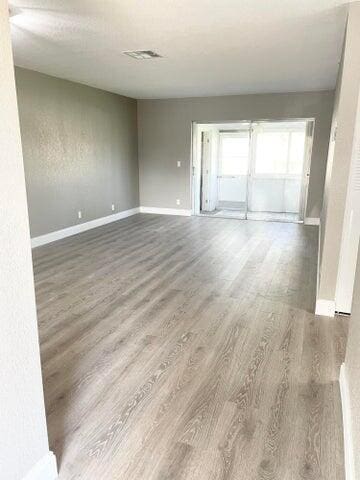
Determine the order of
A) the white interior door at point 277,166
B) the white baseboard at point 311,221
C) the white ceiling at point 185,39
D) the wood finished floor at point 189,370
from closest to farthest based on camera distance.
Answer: the wood finished floor at point 189,370
the white ceiling at point 185,39
the white baseboard at point 311,221
the white interior door at point 277,166

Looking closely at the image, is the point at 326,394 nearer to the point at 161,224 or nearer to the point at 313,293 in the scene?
the point at 313,293

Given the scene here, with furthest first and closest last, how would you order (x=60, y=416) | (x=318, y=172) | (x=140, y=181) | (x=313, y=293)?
→ (x=140, y=181) < (x=318, y=172) < (x=313, y=293) < (x=60, y=416)

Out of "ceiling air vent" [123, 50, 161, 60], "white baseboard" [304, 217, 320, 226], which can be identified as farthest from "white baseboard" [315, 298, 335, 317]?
"white baseboard" [304, 217, 320, 226]

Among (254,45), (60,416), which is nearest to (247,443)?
(60,416)

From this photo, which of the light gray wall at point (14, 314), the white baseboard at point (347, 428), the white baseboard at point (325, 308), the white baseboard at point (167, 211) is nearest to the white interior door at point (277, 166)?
the white baseboard at point (167, 211)

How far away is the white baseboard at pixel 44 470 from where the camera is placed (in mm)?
1398

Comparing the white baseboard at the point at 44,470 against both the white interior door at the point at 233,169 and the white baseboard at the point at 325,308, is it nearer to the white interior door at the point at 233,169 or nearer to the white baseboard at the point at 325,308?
the white baseboard at the point at 325,308

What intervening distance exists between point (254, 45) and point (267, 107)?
3.42 metres

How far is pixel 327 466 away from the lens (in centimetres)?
159

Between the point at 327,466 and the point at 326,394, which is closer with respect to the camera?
the point at 327,466

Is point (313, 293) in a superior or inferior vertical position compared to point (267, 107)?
inferior

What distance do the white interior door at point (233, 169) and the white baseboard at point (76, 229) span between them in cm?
264

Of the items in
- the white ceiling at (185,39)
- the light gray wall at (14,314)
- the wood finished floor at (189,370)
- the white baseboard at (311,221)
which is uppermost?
the white ceiling at (185,39)

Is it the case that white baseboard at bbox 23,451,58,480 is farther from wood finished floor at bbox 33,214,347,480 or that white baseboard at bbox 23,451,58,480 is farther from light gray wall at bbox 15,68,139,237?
light gray wall at bbox 15,68,139,237
